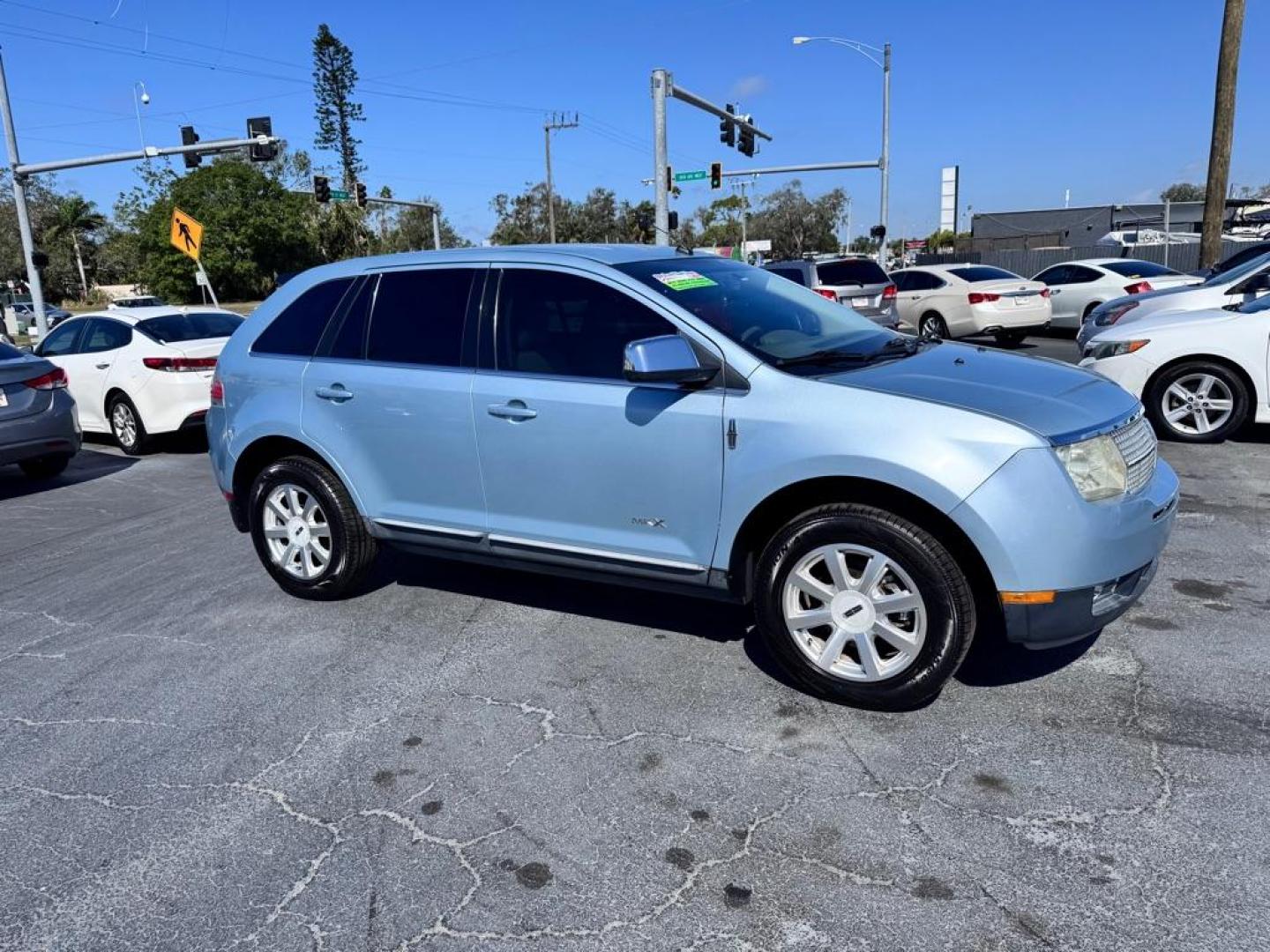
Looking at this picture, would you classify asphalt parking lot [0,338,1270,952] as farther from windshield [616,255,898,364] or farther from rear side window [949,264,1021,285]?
rear side window [949,264,1021,285]

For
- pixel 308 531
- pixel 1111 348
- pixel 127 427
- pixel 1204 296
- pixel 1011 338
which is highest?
pixel 1204 296

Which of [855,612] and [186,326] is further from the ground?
[186,326]

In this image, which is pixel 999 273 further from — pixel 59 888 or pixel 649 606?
pixel 59 888

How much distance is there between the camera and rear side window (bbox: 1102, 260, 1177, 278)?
17.1m

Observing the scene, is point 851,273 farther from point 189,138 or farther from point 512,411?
point 189,138

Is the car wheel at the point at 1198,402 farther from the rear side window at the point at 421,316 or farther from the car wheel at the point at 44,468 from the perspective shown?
the car wheel at the point at 44,468

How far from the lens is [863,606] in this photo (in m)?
3.66

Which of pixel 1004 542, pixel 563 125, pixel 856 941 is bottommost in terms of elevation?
pixel 856 941

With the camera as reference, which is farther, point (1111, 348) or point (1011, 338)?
point (1011, 338)

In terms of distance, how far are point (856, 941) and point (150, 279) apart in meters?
62.8

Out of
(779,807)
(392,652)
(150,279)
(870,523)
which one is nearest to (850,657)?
(870,523)

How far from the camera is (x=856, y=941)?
2547 mm

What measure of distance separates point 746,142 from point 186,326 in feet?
72.4

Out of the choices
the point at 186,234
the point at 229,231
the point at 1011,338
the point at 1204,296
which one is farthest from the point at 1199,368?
the point at 229,231
